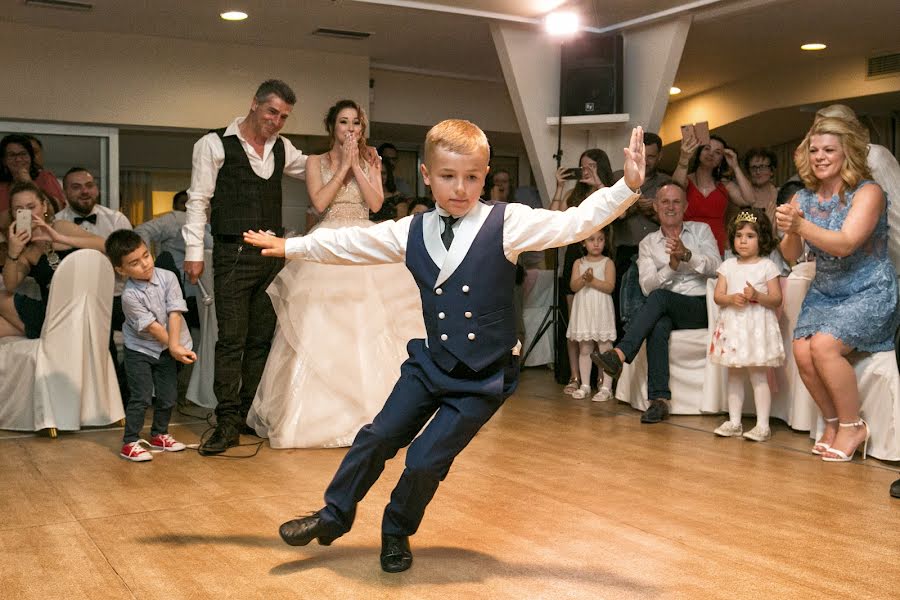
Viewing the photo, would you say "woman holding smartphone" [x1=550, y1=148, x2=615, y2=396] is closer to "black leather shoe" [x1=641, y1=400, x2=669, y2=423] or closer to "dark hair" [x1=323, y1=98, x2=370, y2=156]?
"black leather shoe" [x1=641, y1=400, x2=669, y2=423]

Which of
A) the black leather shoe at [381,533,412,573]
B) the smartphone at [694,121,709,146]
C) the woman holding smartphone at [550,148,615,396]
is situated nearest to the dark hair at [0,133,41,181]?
the woman holding smartphone at [550,148,615,396]

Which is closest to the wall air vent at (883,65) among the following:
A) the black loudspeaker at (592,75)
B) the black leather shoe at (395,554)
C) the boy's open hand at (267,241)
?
the black loudspeaker at (592,75)

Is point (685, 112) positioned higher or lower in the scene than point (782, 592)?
higher

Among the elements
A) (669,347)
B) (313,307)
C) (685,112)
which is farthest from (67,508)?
(685,112)

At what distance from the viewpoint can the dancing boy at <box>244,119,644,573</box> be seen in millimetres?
2398

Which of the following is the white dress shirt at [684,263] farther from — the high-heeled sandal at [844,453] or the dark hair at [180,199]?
the dark hair at [180,199]

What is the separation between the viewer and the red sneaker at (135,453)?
3.88m

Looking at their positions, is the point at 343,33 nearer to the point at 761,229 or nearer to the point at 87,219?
the point at 87,219

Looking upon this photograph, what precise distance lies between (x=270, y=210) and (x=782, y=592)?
271 centimetres

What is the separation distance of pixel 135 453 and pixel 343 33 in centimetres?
390

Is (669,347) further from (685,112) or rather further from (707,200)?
(685,112)

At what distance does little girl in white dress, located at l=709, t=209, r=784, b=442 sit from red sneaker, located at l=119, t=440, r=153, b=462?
2443 millimetres

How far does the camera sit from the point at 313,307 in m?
→ 4.24

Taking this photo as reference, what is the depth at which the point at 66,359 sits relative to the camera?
177 inches
